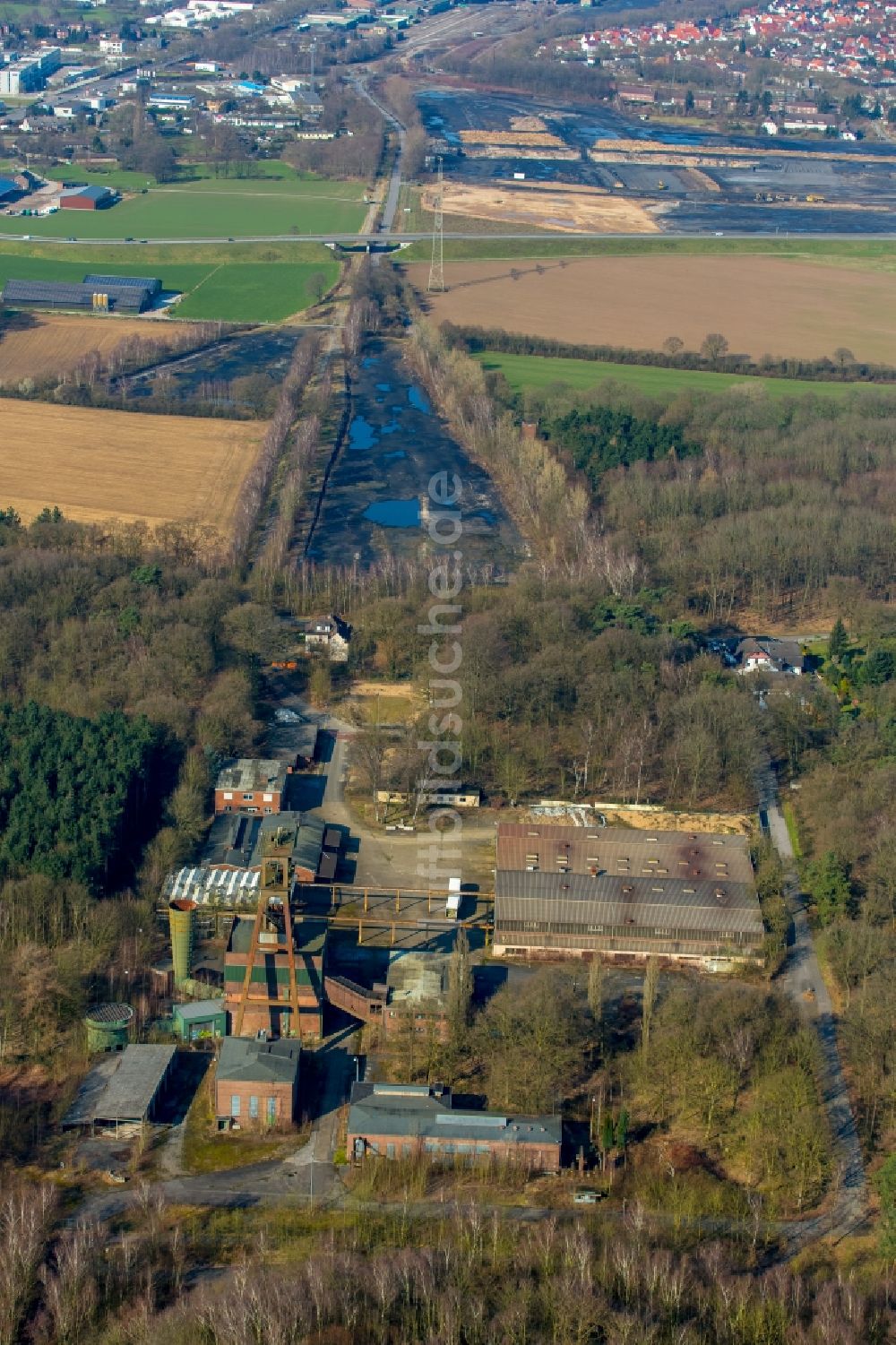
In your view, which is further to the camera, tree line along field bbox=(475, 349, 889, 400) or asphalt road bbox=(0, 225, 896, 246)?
asphalt road bbox=(0, 225, 896, 246)

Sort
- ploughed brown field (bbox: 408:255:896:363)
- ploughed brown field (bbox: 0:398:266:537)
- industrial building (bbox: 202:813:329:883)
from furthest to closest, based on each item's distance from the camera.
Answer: ploughed brown field (bbox: 408:255:896:363), ploughed brown field (bbox: 0:398:266:537), industrial building (bbox: 202:813:329:883)

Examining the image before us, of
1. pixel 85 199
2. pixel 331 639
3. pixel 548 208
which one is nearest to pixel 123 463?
pixel 331 639

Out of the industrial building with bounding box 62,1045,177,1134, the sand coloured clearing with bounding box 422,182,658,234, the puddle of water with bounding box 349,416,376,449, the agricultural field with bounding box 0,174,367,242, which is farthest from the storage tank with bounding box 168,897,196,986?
the sand coloured clearing with bounding box 422,182,658,234

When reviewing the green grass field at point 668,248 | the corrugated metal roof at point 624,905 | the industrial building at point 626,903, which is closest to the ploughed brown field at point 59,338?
the green grass field at point 668,248

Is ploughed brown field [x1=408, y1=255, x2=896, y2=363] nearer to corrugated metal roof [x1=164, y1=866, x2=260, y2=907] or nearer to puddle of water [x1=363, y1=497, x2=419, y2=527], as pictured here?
puddle of water [x1=363, y1=497, x2=419, y2=527]

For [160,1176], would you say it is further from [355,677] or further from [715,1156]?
[355,677]

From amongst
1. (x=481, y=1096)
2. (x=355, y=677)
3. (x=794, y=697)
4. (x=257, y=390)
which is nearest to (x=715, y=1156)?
(x=481, y=1096)

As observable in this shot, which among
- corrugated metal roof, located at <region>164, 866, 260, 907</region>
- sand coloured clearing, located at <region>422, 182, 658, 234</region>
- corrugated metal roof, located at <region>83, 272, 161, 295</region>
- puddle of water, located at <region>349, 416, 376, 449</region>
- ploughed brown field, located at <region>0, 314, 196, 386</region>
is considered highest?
sand coloured clearing, located at <region>422, 182, 658, 234</region>
